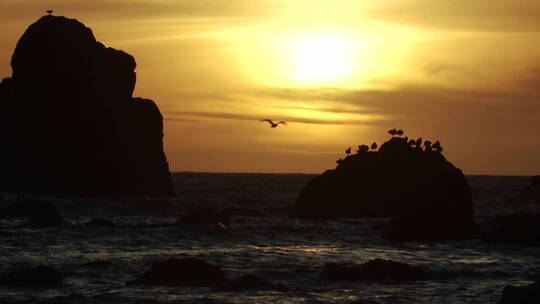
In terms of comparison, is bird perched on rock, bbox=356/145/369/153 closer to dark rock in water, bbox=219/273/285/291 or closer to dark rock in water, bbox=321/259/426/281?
dark rock in water, bbox=321/259/426/281

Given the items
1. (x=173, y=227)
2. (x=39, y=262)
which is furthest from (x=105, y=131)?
(x=39, y=262)

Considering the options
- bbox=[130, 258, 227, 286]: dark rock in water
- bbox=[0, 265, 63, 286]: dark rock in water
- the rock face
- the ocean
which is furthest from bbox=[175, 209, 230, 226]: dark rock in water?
the rock face

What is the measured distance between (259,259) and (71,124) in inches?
3303

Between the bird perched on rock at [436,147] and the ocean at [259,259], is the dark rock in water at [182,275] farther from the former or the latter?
the bird perched on rock at [436,147]

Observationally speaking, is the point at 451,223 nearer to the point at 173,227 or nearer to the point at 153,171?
the point at 173,227

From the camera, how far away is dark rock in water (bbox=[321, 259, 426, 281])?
35.7 m

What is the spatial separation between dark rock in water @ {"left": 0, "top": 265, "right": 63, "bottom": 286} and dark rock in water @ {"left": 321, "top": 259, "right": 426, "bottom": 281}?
989 cm

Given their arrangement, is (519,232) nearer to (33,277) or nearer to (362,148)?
(362,148)

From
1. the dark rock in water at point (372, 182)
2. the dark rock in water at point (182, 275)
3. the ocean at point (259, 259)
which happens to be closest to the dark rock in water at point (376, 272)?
the ocean at point (259, 259)

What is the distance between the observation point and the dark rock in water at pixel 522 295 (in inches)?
997

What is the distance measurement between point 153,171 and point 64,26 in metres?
22.4

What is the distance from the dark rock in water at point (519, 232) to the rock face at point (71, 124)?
249 ft

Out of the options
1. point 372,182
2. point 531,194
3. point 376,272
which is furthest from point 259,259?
point 531,194

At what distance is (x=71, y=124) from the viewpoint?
123m
